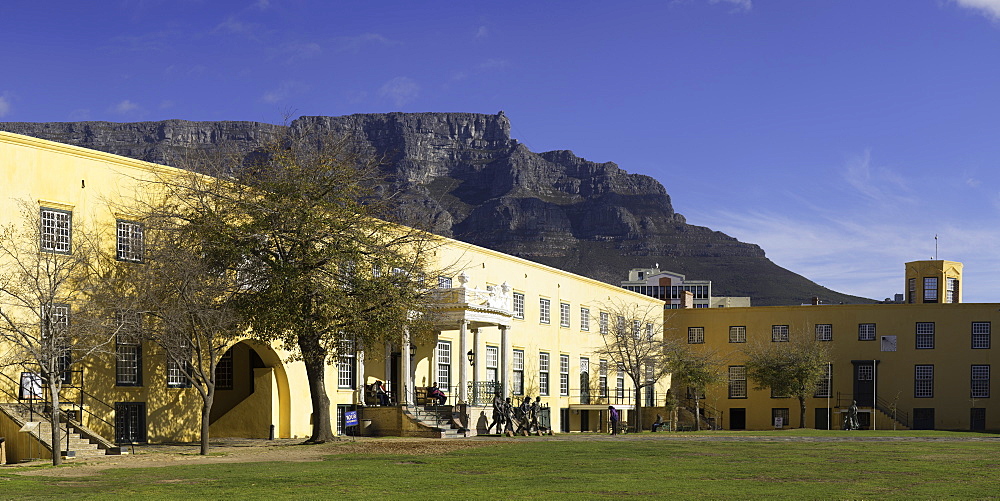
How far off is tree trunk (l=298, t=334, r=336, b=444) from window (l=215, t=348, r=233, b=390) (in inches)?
275

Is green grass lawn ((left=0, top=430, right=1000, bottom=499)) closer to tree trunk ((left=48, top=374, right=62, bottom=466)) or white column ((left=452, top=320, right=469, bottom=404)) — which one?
tree trunk ((left=48, top=374, right=62, bottom=466))

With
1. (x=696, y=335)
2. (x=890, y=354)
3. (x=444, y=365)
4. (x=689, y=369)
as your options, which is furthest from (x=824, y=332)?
(x=444, y=365)

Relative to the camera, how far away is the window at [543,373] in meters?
59.9

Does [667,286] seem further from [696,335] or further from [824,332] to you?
[824,332]

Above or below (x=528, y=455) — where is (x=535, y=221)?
above

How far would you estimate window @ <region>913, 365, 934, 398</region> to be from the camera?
7750cm

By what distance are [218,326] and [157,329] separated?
171 cm

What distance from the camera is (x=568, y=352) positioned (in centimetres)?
6375

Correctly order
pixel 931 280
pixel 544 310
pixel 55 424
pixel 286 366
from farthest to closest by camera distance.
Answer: pixel 931 280, pixel 544 310, pixel 286 366, pixel 55 424

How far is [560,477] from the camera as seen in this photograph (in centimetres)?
2238

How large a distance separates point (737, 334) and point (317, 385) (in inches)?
2026

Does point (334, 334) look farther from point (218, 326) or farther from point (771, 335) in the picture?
point (771, 335)

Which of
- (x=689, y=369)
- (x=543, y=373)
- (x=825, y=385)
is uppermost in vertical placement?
(x=543, y=373)

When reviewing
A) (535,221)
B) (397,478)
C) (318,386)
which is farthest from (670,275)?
(397,478)
